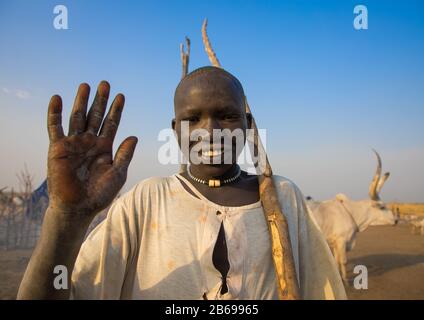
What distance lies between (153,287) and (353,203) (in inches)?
340

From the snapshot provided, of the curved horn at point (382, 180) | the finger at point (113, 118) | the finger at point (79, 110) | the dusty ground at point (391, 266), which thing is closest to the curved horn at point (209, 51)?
the finger at point (113, 118)

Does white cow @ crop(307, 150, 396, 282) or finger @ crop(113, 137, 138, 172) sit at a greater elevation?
finger @ crop(113, 137, 138, 172)

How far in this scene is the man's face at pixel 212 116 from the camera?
147 cm

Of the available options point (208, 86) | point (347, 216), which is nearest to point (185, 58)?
point (208, 86)

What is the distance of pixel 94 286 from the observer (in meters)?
1.27

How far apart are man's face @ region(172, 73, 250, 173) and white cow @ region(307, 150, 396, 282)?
23.5 ft

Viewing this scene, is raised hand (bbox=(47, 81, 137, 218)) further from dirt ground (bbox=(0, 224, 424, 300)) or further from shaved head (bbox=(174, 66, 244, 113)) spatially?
dirt ground (bbox=(0, 224, 424, 300))

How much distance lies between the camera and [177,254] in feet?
4.26

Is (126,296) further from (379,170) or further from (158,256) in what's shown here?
(379,170)

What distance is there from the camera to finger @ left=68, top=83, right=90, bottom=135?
3.88ft

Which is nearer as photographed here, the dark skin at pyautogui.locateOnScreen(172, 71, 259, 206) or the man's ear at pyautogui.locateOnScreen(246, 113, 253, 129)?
the dark skin at pyautogui.locateOnScreen(172, 71, 259, 206)

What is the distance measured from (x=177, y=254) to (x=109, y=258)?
0.29m

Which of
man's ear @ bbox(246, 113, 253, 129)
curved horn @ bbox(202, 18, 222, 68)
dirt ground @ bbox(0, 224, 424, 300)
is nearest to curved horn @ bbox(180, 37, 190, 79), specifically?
curved horn @ bbox(202, 18, 222, 68)
